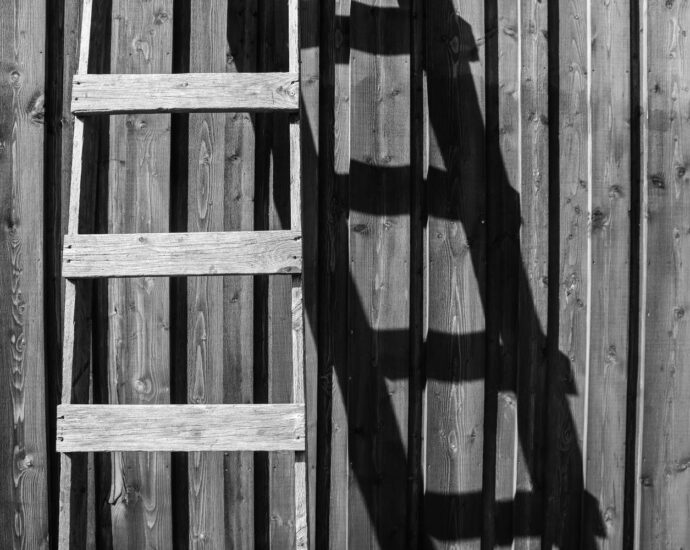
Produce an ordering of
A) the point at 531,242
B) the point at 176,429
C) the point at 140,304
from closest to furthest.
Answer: the point at 176,429
the point at 140,304
the point at 531,242

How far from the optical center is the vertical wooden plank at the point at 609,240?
2943 mm

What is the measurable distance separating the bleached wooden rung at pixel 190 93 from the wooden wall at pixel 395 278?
571 mm

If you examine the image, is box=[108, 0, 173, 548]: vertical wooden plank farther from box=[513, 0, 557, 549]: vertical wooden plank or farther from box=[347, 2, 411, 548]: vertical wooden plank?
box=[513, 0, 557, 549]: vertical wooden plank

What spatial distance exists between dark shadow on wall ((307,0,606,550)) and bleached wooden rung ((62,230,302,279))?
0.74m

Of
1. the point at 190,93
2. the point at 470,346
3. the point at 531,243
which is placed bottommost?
the point at 470,346

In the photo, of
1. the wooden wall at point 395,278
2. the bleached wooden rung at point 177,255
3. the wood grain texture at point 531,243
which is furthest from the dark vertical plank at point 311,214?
the wood grain texture at point 531,243

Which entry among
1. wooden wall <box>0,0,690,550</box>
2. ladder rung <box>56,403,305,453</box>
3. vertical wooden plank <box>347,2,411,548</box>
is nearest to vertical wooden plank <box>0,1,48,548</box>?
wooden wall <box>0,0,690,550</box>

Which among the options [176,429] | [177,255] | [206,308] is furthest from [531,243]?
[176,429]

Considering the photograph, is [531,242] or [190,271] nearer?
[190,271]

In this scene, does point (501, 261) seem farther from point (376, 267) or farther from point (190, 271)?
point (190, 271)

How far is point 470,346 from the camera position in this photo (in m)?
2.91

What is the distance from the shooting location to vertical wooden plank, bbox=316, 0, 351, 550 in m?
2.88

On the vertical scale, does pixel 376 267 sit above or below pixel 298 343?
above

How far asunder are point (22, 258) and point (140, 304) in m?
0.56
